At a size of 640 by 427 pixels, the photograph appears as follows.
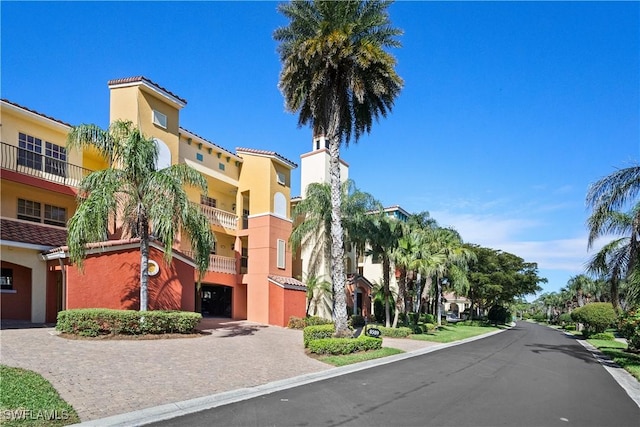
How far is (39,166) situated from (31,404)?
51.5 ft

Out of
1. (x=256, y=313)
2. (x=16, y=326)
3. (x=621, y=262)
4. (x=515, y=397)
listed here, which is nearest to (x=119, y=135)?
(x=16, y=326)

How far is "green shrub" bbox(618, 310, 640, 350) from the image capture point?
1656 cm

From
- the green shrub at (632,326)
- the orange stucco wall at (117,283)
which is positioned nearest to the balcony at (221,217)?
the orange stucco wall at (117,283)

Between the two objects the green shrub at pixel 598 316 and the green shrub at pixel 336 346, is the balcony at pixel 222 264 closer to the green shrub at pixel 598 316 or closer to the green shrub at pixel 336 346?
the green shrub at pixel 336 346

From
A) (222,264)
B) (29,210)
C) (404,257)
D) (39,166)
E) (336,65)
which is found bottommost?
(222,264)

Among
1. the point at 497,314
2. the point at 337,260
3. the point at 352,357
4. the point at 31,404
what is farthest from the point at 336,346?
the point at 497,314

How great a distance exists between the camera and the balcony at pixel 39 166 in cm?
1872

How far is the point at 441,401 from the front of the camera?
9.72 meters

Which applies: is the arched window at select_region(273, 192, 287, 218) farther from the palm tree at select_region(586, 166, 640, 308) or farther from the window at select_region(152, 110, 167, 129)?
the palm tree at select_region(586, 166, 640, 308)

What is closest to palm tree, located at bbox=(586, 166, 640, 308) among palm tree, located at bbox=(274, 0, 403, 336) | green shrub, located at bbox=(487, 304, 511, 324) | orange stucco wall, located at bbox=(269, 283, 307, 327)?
palm tree, located at bbox=(274, 0, 403, 336)

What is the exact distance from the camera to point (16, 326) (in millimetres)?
16375

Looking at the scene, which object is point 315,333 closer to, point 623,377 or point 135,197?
point 135,197

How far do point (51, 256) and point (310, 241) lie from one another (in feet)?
51.7

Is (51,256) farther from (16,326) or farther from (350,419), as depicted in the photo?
(350,419)
